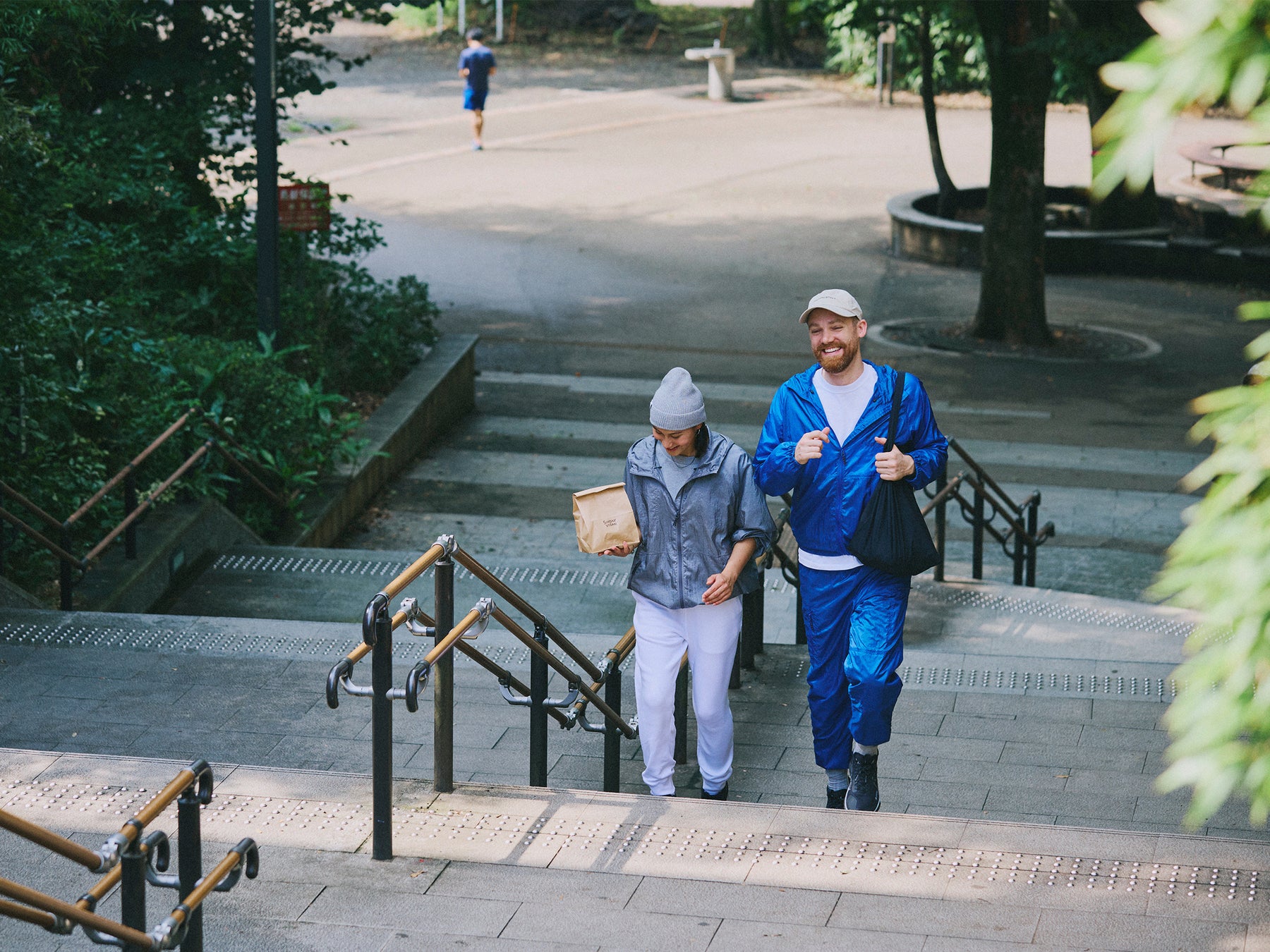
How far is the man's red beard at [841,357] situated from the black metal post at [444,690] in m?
1.48

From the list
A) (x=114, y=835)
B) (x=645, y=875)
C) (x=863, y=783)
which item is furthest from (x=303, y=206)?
(x=114, y=835)

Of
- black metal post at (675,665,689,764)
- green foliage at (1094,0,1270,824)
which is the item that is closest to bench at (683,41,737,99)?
black metal post at (675,665,689,764)

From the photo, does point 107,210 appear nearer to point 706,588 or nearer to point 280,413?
point 280,413

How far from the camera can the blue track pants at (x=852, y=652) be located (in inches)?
205

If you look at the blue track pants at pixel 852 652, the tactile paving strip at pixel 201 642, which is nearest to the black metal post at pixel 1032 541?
the tactile paving strip at pixel 201 642

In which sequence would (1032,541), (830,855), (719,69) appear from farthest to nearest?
(719,69) → (1032,541) → (830,855)

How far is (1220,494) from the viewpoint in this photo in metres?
2.00

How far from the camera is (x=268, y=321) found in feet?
37.4

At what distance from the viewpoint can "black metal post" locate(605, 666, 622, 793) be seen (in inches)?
220

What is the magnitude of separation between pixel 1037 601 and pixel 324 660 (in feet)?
13.4

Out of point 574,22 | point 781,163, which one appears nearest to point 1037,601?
point 781,163

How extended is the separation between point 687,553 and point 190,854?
2.16m

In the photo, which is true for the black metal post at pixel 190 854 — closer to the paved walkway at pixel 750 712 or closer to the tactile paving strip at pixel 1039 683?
the paved walkway at pixel 750 712

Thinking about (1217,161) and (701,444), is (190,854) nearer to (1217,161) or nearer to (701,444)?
(701,444)
